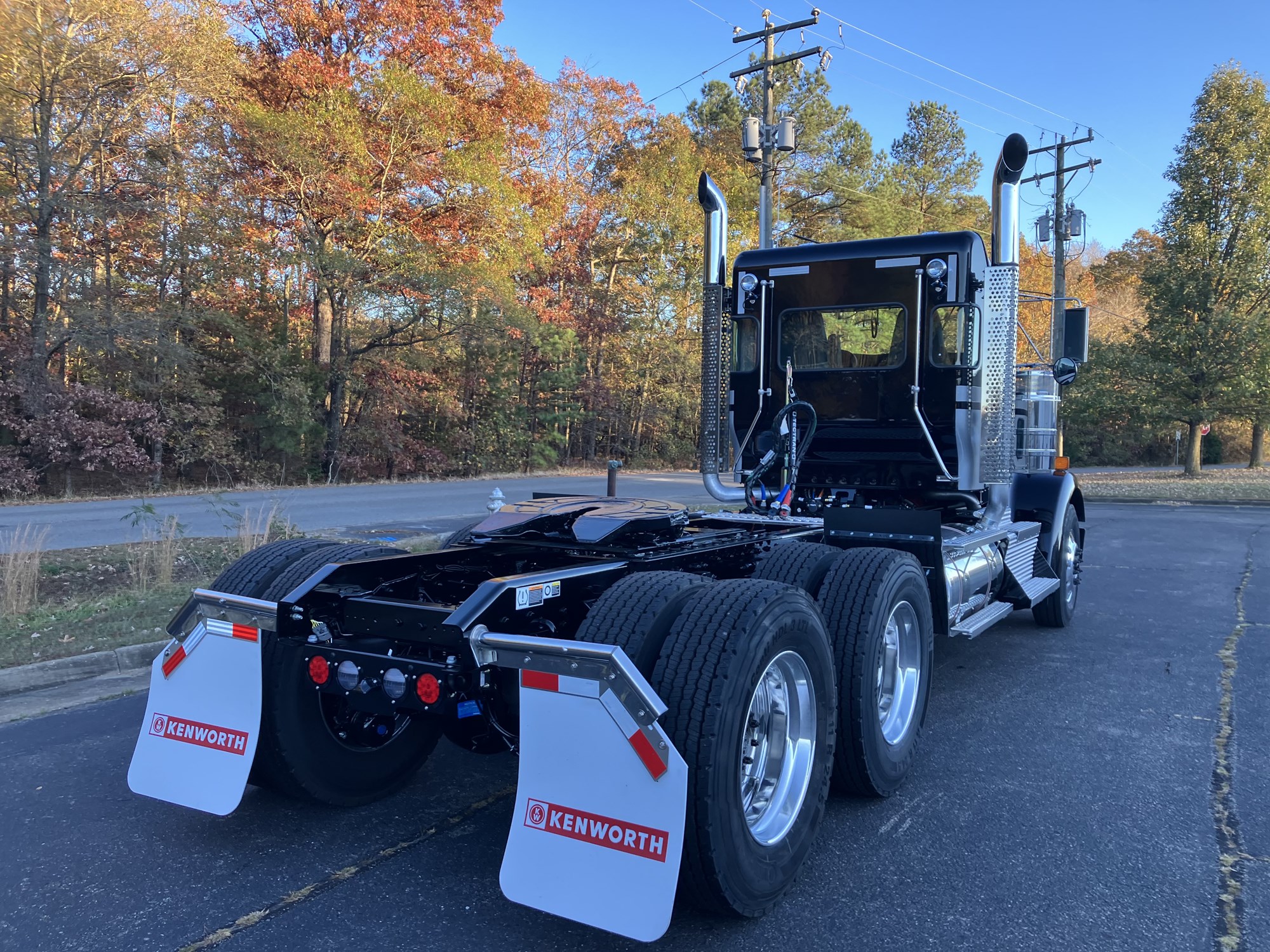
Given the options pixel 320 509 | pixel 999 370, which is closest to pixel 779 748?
pixel 999 370

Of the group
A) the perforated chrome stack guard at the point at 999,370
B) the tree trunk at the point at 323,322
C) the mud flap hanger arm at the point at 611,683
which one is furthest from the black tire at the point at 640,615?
the tree trunk at the point at 323,322

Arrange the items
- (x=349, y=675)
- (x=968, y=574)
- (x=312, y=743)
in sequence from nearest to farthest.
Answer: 1. (x=349, y=675)
2. (x=312, y=743)
3. (x=968, y=574)

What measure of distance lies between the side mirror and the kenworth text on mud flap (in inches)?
59.6

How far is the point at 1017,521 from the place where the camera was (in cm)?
738

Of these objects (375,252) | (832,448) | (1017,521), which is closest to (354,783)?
(832,448)

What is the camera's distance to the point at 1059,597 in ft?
24.4

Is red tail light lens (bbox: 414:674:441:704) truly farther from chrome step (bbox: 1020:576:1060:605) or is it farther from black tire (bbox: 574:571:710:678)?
chrome step (bbox: 1020:576:1060:605)

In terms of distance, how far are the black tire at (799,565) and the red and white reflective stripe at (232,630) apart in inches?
82.3

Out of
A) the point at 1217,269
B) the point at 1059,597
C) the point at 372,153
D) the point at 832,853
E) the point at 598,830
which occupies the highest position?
the point at 372,153

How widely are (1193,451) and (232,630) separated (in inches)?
1181

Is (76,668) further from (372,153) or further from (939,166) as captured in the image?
(939,166)

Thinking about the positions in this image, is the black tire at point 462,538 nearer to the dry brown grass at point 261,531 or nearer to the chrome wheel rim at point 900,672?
the chrome wheel rim at point 900,672

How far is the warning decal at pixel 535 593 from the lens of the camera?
3.01 meters

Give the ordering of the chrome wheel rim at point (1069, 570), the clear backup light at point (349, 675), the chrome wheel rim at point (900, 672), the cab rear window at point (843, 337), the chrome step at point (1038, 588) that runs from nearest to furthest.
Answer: the clear backup light at point (349, 675), the chrome wheel rim at point (900, 672), the cab rear window at point (843, 337), the chrome step at point (1038, 588), the chrome wheel rim at point (1069, 570)
